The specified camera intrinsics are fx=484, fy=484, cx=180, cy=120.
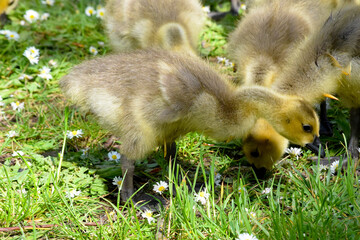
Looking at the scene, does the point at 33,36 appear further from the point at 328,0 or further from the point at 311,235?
the point at 311,235

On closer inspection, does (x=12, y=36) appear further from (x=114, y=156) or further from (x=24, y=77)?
(x=114, y=156)

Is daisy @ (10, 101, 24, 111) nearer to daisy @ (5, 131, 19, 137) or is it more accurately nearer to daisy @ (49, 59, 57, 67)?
daisy @ (5, 131, 19, 137)

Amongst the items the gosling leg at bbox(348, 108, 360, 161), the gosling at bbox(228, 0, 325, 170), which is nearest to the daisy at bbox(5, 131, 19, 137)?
the gosling at bbox(228, 0, 325, 170)

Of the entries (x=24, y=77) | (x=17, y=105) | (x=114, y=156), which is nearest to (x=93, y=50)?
(x=24, y=77)

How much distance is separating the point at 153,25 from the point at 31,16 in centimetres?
135

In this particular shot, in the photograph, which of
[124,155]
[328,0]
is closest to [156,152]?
[124,155]

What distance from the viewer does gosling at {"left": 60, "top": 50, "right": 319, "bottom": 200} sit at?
218 centimetres

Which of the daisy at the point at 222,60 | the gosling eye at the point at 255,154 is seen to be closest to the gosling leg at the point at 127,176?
the gosling eye at the point at 255,154

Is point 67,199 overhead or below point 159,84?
below

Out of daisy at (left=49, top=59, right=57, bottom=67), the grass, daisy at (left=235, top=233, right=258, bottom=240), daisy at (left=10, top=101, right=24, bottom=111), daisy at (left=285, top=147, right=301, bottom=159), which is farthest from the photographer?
daisy at (left=49, top=59, right=57, bottom=67)

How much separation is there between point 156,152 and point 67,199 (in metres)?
0.63

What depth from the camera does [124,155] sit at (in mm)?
2342

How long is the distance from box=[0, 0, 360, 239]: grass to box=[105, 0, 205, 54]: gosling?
1.36ft

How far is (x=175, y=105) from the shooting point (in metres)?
2.15
